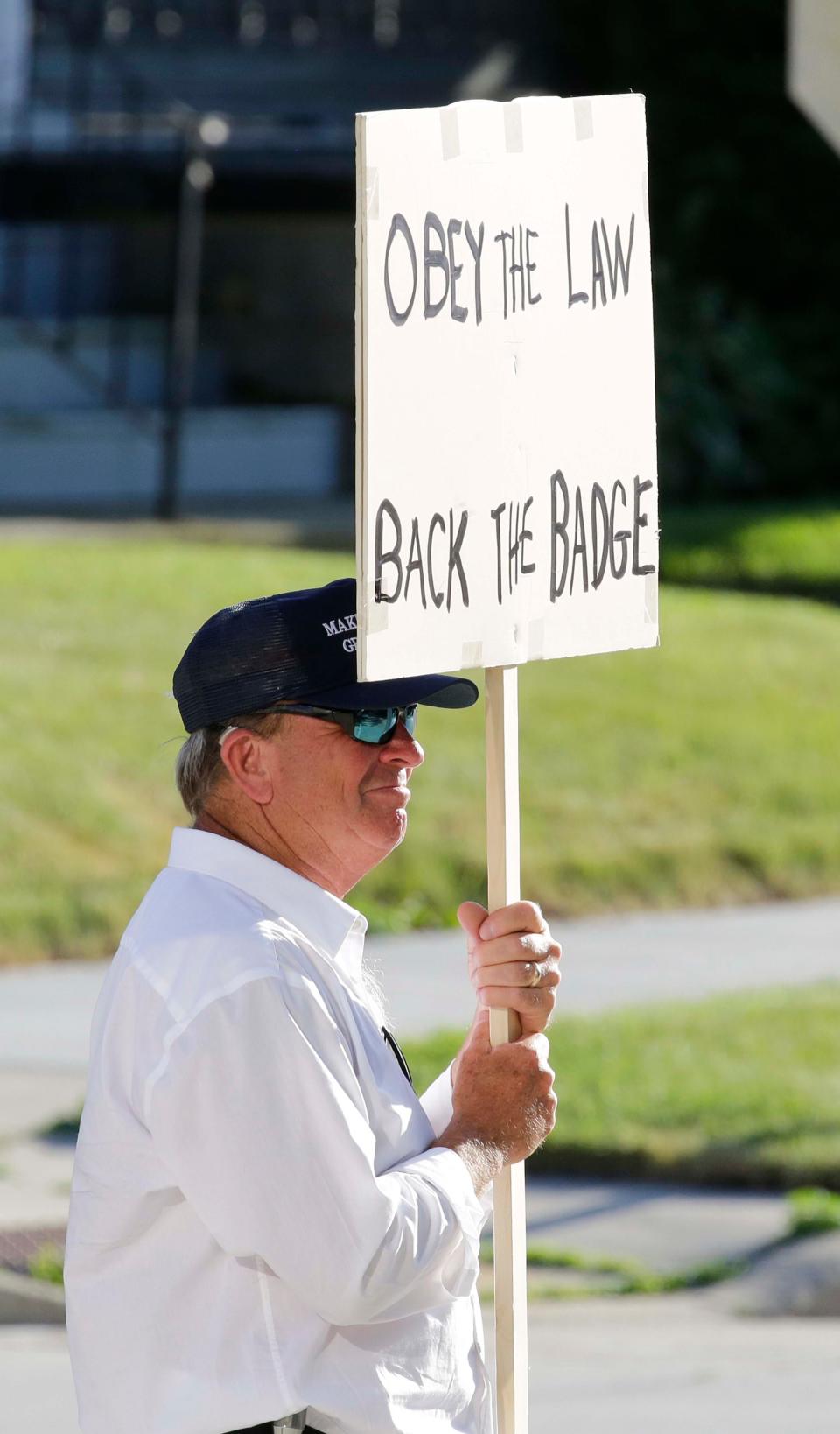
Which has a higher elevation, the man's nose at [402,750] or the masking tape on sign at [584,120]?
the masking tape on sign at [584,120]

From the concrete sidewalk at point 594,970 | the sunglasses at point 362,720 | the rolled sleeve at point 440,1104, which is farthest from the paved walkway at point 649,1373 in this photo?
the sunglasses at point 362,720

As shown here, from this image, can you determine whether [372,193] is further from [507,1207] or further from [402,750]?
[507,1207]

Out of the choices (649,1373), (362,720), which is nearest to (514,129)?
(362,720)

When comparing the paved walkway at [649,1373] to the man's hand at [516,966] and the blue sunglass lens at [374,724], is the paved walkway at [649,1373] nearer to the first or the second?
the man's hand at [516,966]

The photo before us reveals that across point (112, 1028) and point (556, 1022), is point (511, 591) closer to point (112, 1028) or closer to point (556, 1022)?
point (112, 1028)

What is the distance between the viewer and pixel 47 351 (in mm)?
21375

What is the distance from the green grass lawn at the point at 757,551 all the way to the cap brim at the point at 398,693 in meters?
15.4

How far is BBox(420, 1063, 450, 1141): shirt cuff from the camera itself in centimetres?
287

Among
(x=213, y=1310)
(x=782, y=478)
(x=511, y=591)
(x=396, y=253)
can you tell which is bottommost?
(x=213, y=1310)

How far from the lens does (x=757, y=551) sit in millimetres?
18984

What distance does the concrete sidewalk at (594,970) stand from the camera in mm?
8688

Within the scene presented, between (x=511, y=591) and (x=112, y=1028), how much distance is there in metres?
0.75

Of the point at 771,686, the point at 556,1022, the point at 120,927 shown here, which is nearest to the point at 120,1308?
the point at 556,1022

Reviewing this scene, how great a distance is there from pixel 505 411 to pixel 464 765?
9.26 metres
